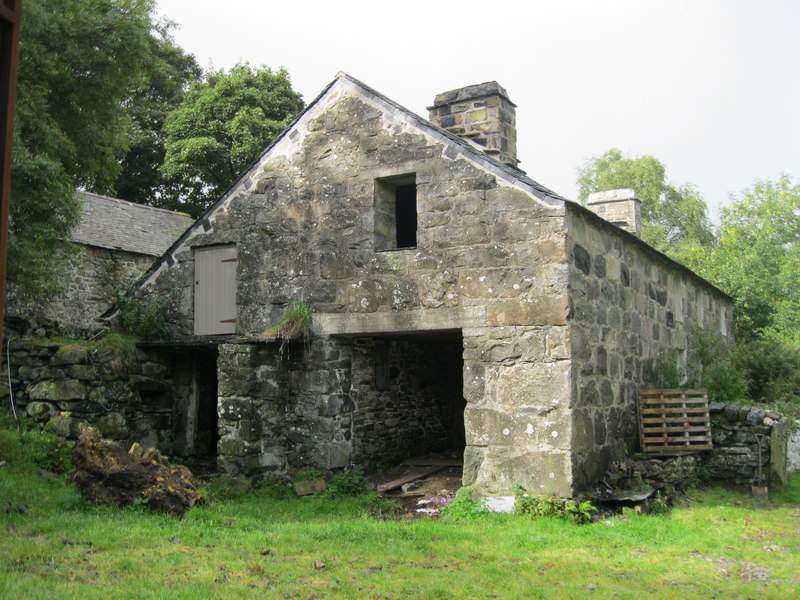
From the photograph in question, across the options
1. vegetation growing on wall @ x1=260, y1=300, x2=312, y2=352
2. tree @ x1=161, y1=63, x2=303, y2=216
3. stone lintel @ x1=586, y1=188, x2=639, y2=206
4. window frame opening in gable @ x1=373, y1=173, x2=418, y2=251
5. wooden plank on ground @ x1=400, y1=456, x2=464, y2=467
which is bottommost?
wooden plank on ground @ x1=400, y1=456, x2=464, y2=467

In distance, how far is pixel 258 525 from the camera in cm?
813

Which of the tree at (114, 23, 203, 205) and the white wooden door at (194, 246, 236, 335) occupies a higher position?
the tree at (114, 23, 203, 205)

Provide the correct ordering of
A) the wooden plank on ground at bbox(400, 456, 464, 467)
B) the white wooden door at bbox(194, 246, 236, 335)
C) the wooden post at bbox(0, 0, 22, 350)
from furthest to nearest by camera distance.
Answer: the white wooden door at bbox(194, 246, 236, 335)
the wooden plank on ground at bbox(400, 456, 464, 467)
the wooden post at bbox(0, 0, 22, 350)

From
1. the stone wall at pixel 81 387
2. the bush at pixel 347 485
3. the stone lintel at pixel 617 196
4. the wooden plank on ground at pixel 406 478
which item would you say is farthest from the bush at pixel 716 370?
the stone wall at pixel 81 387

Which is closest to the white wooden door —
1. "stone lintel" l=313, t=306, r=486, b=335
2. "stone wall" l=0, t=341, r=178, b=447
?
"stone wall" l=0, t=341, r=178, b=447

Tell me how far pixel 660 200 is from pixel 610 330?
1108 inches

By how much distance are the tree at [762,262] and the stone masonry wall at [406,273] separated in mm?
13392

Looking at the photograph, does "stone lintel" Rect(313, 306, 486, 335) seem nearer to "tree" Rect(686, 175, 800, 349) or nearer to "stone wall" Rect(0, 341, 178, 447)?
"stone wall" Rect(0, 341, 178, 447)

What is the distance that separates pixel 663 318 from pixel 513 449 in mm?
4728

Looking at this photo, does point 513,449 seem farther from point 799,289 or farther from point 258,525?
point 799,289

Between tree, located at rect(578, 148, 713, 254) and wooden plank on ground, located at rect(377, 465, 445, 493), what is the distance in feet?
86.8

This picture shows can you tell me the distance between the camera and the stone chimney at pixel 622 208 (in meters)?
15.6

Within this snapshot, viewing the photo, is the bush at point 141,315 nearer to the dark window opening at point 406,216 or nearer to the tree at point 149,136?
the dark window opening at point 406,216

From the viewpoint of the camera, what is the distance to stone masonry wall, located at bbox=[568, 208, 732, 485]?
930 centimetres
